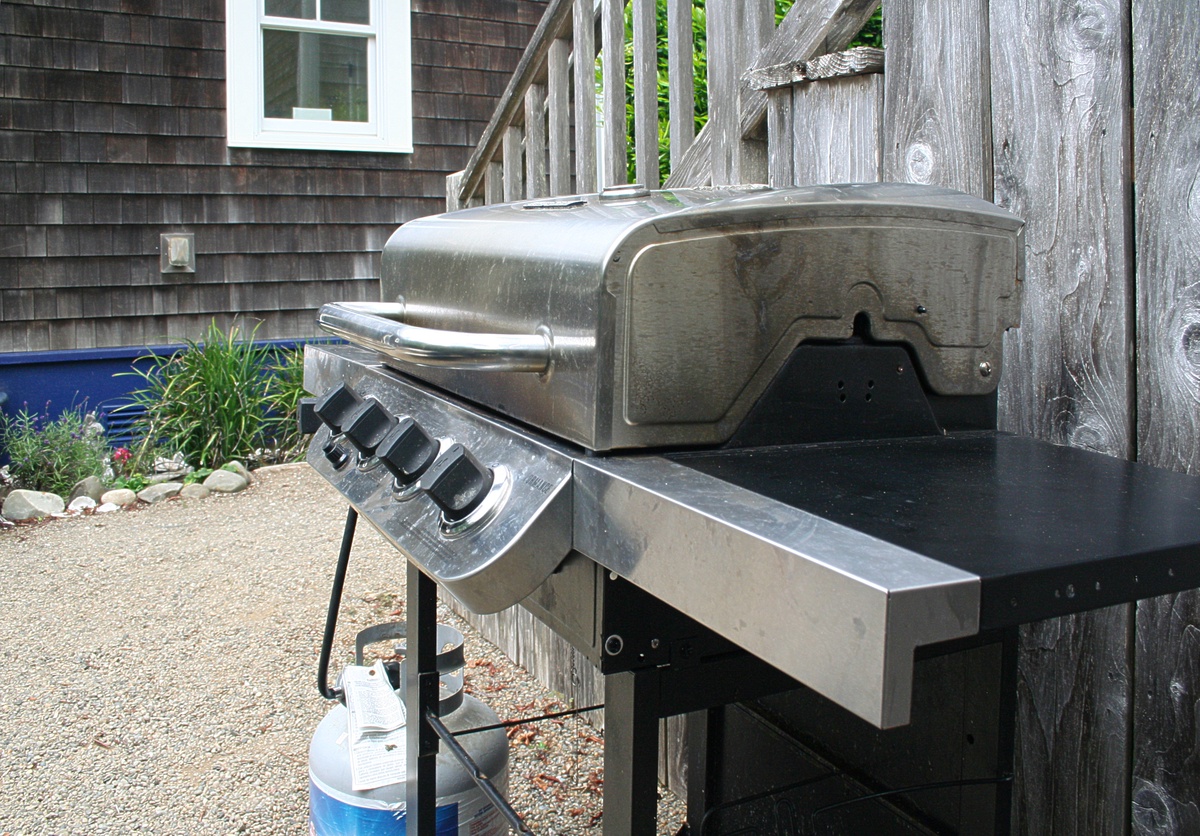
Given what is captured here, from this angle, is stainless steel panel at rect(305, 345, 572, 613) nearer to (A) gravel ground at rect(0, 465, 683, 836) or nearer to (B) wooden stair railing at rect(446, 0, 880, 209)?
(B) wooden stair railing at rect(446, 0, 880, 209)

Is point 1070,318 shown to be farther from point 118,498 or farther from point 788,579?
point 118,498

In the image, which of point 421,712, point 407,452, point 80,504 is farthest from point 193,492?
point 407,452

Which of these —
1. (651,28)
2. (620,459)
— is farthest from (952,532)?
(651,28)

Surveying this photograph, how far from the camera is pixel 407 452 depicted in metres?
1.19

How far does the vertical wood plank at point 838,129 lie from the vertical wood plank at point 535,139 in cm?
124

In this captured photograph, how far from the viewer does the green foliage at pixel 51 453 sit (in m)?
5.50

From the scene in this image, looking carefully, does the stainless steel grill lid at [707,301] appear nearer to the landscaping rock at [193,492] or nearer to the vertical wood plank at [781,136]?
the vertical wood plank at [781,136]

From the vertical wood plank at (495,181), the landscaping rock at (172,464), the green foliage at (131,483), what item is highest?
the vertical wood plank at (495,181)

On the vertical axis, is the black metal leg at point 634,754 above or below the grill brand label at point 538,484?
below

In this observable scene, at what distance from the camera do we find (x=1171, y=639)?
4.52ft

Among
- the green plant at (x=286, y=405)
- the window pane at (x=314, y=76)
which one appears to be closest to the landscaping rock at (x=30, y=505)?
the green plant at (x=286, y=405)

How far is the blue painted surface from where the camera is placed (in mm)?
5879

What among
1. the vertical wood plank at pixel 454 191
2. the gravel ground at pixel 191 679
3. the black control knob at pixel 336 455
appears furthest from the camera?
the vertical wood plank at pixel 454 191

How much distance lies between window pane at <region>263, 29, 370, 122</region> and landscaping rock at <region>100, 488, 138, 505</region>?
2.51 m
